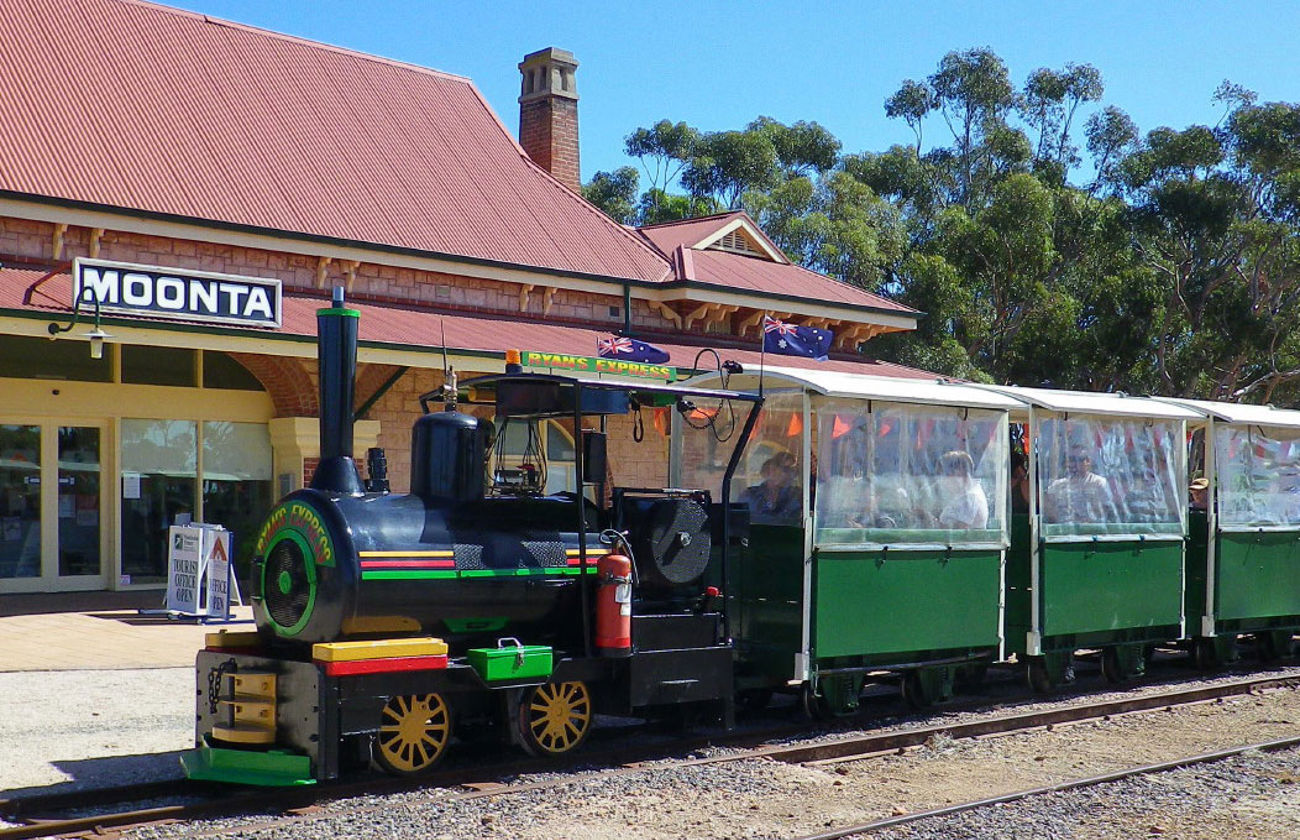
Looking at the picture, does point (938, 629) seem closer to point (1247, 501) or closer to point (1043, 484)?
point (1043, 484)

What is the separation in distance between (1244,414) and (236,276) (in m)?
10.3

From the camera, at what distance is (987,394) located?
11.1 meters

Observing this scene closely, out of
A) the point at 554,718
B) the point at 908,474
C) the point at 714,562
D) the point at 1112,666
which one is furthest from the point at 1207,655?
the point at 554,718

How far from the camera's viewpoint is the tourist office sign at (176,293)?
13422 millimetres

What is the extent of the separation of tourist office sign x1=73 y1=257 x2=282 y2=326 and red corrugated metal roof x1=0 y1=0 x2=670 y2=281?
2.53m

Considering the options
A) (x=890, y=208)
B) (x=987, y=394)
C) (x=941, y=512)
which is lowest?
(x=941, y=512)

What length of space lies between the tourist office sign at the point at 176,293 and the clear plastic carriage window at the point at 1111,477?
8.11 meters

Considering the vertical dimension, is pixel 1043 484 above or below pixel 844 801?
above

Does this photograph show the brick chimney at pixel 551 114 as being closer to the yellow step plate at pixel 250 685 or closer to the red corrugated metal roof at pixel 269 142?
the red corrugated metal roof at pixel 269 142

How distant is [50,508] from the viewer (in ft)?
53.1

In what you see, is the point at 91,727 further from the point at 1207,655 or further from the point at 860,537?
the point at 1207,655

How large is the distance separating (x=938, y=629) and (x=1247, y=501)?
4.81m

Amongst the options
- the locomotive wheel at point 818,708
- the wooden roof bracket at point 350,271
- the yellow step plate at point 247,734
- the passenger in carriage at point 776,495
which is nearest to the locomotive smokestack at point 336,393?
the yellow step plate at point 247,734

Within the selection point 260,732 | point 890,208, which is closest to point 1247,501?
point 260,732
